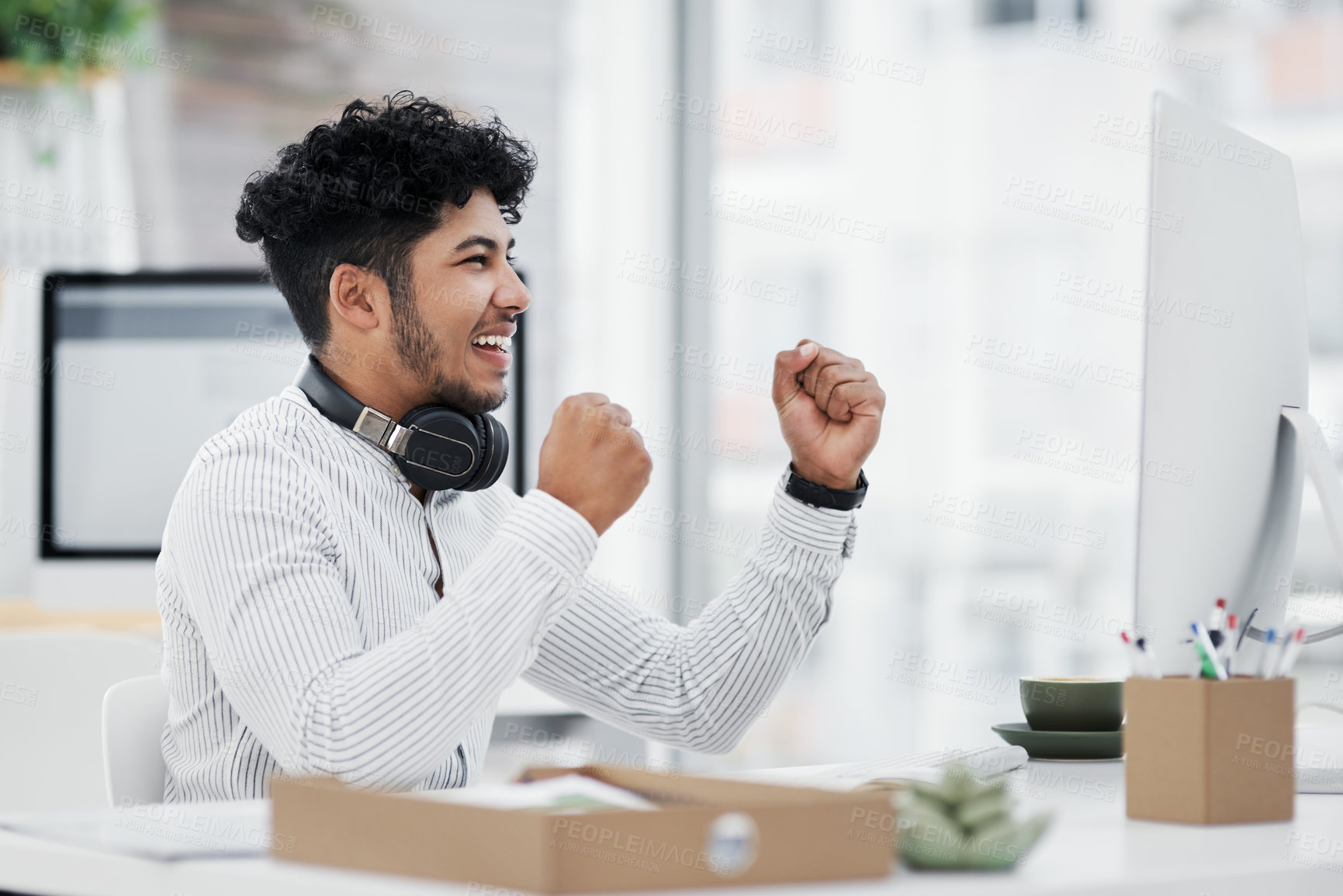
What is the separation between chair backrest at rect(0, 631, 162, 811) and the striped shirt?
38 cm

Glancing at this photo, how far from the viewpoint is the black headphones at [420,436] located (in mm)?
1258

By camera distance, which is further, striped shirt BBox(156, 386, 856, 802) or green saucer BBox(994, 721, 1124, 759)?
green saucer BBox(994, 721, 1124, 759)

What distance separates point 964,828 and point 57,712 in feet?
4.05

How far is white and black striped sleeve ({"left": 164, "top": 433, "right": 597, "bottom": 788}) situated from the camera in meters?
0.93

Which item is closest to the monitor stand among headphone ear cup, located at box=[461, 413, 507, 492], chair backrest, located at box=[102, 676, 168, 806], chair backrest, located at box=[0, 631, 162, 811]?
headphone ear cup, located at box=[461, 413, 507, 492]

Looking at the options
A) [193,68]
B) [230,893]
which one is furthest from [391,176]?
[193,68]

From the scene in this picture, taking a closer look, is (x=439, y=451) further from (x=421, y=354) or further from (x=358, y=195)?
(x=358, y=195)

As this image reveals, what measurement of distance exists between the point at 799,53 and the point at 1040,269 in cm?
86

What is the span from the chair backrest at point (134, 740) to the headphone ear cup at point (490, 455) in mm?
363

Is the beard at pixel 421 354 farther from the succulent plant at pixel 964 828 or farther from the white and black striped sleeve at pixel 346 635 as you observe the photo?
the succulent plant at pixel 964 828

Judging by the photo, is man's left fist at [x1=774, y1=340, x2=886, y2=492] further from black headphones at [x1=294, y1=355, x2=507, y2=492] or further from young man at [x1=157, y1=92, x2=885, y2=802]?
black headphones at [x1=294, y1=355, x2=507, y2=492]

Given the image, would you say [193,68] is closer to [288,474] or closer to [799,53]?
[799,53]

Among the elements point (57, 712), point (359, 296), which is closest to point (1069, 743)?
point (359, 296)

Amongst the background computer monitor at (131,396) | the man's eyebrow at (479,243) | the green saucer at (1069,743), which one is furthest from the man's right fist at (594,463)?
the background computer monitor at (131,396)
